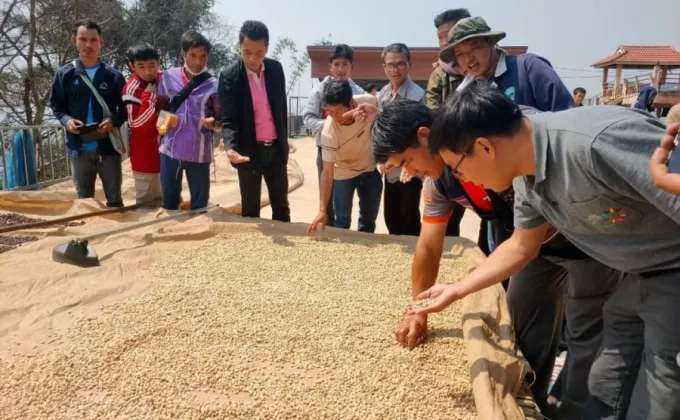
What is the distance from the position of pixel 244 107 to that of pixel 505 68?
1.45m

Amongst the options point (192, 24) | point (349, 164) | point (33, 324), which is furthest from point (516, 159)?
point (192, 24)

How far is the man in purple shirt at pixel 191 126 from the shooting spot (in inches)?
122

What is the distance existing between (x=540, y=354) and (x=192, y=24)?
13048 millimetres

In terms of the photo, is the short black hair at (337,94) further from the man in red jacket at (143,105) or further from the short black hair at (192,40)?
the man in red jacket at (143,105)

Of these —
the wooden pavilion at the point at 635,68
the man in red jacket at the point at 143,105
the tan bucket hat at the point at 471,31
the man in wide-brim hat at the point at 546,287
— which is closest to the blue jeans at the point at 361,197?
the man in wide-brim hat at the point at 546,287

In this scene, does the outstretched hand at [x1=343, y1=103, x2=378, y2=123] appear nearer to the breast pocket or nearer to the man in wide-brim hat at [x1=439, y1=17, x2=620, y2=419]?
the man in wide-brim hat at [x1=439, y1=17, x2=620, y2=419]

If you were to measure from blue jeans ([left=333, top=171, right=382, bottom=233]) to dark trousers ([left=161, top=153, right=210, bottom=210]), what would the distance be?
0.81 meters

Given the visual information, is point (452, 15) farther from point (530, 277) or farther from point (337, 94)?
point (530, 277)

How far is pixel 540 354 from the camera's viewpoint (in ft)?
6.21

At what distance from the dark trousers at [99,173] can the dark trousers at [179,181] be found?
0.51 meters

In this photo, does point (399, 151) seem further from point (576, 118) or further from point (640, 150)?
point (640, 150)

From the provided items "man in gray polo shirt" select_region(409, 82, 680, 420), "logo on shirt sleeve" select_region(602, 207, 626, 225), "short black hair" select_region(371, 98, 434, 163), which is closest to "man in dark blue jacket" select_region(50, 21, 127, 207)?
"short black hair" select_region(371, 98, 434, 163)

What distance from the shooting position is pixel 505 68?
228 cm

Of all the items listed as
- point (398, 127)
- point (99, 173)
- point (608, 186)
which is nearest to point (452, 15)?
point (398, 127)
